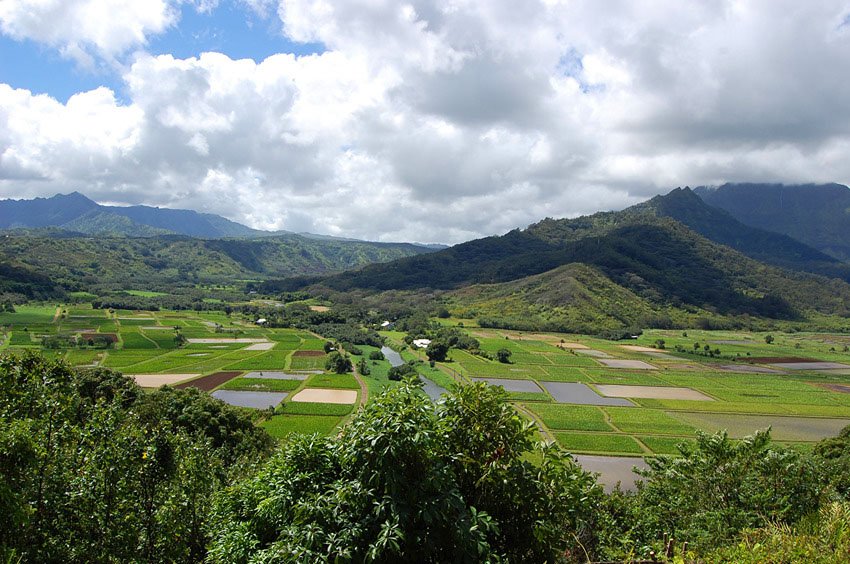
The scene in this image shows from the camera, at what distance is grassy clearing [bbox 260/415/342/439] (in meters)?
49.9

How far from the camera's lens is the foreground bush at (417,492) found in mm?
7156

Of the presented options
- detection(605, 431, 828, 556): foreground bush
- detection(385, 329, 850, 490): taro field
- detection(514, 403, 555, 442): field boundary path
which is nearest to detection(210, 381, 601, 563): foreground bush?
detection(605, 431, 828, 556): foreground bush

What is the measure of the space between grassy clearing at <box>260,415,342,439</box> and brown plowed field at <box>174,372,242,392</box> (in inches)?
715

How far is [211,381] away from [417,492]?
2872 inches

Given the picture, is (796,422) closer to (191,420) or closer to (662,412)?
(662,412)

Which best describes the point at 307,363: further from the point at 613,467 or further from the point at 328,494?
the point at 328,494

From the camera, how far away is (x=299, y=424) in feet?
173

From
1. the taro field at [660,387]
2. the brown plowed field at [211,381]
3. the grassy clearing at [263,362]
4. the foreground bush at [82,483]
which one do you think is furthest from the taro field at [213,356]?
the taro field at [660,387]

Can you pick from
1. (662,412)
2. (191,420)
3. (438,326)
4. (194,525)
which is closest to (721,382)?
(662,412)

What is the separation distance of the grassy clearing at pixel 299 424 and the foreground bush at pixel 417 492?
4257 centimetres

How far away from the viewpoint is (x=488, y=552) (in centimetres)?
714

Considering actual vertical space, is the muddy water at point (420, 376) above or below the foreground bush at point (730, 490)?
below

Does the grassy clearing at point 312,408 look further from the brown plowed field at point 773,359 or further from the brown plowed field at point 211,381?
the brown plowed field at point 773,359

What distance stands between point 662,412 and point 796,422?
16636 mm
